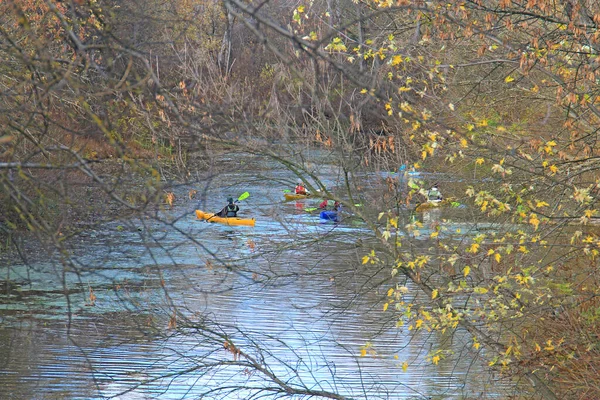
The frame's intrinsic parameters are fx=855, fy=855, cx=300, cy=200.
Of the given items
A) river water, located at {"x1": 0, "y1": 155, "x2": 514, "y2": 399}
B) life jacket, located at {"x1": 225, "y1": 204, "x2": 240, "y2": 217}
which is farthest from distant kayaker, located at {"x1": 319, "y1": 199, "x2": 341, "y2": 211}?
life jacket, located at {"x1": 225, "y1": 204, "x2": 240, "y2": 217}

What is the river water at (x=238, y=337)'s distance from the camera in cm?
689

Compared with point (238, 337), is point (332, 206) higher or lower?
higher

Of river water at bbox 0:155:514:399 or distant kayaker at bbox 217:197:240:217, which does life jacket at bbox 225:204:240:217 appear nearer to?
distant kayaker at bbox 217:197:240:217

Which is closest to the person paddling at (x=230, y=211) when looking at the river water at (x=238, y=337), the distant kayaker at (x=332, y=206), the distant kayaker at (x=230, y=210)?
the distant kayaker at (x=230, y=210)

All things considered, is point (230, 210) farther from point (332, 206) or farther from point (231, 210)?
point (332, 206)

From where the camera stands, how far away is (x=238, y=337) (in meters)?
9.77

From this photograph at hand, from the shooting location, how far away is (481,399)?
7809 mm

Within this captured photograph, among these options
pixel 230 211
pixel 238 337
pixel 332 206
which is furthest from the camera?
pixel 230 211

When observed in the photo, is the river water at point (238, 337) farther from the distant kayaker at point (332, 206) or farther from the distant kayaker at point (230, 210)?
the distant kayaker at point (230, 210)

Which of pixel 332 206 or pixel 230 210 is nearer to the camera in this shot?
pixel 332 206

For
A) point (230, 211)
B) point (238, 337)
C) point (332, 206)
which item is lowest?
point (230, 211)

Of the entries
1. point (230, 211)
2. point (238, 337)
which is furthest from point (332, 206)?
point (230, 211)

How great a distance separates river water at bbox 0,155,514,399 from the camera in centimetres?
689

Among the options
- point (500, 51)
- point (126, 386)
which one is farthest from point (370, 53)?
point (126, 386)
